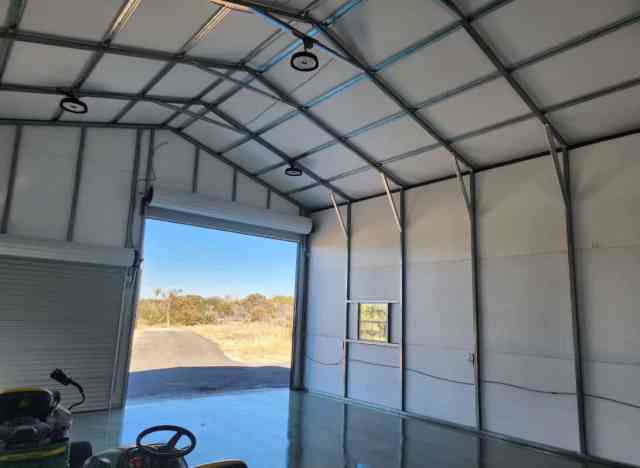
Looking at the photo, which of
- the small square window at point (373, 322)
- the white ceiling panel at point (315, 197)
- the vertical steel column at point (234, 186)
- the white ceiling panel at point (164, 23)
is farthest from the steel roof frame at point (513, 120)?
the white ceiling panel at point (164, 23)

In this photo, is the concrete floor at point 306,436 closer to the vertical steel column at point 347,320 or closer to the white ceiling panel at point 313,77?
the vertical steel column at point 347,320

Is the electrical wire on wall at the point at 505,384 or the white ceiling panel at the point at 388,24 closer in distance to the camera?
the white ceiling panel at the point at 388,24

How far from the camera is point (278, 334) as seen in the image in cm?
1185

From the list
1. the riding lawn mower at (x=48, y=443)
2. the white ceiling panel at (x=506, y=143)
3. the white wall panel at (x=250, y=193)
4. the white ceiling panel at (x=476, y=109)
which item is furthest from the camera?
the white wall panel at (x=250, y=193)

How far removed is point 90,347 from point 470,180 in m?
6.69

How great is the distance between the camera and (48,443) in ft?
7.80

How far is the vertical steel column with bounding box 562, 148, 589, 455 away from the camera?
17.8ft

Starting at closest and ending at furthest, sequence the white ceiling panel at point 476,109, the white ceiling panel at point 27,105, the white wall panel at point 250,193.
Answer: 1. the white ceiling panel at point 476,109
2. the white ceiling panel at point 27,105
3. the white wall panel at point 250,193

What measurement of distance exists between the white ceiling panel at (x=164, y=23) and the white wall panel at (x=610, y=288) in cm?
519

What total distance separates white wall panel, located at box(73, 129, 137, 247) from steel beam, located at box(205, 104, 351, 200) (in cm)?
181

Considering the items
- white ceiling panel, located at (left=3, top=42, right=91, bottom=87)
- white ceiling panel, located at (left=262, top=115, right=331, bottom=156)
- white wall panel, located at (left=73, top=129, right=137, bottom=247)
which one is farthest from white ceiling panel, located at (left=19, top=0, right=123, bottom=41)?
white ceiling panel, located at (left=262, top=115, right=331, bottom=156)

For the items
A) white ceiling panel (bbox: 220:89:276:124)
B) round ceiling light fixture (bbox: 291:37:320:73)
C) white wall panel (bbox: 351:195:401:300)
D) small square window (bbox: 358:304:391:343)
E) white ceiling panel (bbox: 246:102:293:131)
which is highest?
white ceiling panel (bbox: 220:89:276:124)

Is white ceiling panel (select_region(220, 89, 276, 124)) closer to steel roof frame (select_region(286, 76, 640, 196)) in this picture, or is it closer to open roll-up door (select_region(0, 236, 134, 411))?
steel roof frame (select_region(286, 76, 640, 196))

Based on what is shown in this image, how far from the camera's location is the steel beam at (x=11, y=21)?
13.5 feet
